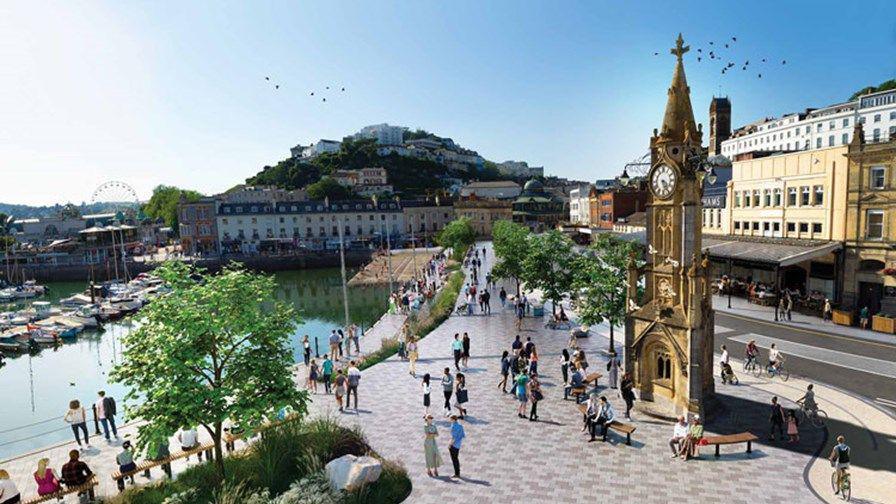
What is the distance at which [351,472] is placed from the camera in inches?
481

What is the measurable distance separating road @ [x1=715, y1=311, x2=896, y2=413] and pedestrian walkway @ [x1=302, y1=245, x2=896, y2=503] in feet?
5.20

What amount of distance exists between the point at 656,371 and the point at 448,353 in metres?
10.5

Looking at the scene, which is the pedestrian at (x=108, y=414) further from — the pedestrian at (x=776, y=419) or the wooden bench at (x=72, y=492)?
the pedestrian at (x=776, y=419)

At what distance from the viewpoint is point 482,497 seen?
12.3 meters

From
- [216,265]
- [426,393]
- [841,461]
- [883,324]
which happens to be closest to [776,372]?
[841,461]

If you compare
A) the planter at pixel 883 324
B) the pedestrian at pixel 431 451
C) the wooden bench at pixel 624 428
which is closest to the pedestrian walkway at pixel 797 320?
the planter at pixel 883 324

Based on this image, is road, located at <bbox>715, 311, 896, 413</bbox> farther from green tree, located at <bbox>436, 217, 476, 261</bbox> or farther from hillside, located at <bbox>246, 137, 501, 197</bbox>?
hillside, located at <bbox>246, 137, 501, 197</bbox>

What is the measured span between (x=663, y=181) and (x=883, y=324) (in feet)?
64.2

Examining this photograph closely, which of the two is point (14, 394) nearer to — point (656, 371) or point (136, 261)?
point (656, 371)

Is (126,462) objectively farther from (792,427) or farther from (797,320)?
(797,320)

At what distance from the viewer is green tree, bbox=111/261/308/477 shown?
11.1 meters

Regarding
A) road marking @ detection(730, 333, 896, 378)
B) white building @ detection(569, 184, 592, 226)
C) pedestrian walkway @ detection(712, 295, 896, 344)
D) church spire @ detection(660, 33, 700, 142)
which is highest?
church spire @ detection(660, 33, 700, 142)

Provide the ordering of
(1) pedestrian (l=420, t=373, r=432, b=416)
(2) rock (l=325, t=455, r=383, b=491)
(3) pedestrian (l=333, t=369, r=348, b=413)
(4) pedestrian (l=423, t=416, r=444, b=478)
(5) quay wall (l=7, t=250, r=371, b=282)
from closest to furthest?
(2) rock (l=325, t=455, r=383, b=491) → (4) pedestrian (l=423, t=416, r=444, b=478) → (1) pedestrian (l=420, t=373, r=432, b=416) → (3) pedestrian (l=333, t=369, r=348, b=413) → (5) quay wall (l=7, t=250, r=371, b=282)

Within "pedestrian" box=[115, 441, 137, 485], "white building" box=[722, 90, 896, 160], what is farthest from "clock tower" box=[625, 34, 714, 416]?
"white building" box=[722, 90, 896, 160]
